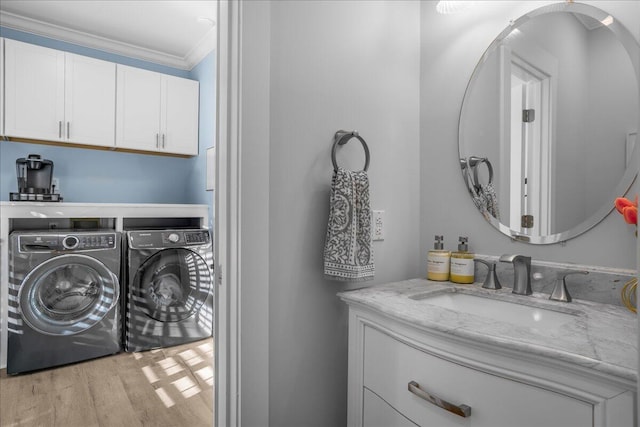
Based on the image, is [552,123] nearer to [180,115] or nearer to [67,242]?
[67,242]

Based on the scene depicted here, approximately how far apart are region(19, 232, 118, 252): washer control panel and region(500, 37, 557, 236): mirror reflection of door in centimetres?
260

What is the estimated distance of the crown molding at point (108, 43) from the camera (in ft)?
9.36

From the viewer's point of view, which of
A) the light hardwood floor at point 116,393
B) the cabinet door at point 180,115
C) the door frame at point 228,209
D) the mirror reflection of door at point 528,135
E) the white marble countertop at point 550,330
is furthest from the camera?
the cabinet door at point 180,115

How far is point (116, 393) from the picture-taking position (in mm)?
2146

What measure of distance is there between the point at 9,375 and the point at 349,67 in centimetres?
287

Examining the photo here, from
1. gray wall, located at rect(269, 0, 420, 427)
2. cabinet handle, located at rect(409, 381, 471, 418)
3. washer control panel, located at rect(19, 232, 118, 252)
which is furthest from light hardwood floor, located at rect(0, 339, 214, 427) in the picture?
cabinet handle, located at rect(409, 381, 471, 418)

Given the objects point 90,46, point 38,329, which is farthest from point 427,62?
point 90,46

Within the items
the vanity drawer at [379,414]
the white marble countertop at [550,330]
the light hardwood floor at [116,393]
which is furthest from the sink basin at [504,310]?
the light hardwood floor at [116,393]

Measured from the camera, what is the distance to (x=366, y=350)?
1111 mm

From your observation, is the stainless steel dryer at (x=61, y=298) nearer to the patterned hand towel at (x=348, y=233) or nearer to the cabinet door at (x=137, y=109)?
the cabinet door at (x=137, y=109)

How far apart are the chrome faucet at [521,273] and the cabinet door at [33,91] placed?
3282 mm

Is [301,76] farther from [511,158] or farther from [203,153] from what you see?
[203,153]

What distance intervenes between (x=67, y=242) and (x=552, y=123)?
286 centimetres

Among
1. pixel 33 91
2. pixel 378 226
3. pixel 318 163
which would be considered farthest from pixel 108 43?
pixel 378 226
